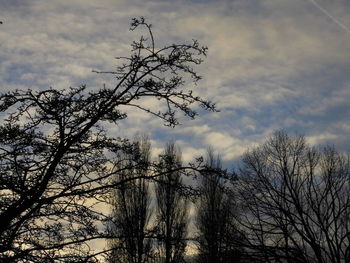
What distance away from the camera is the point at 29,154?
4.84 m

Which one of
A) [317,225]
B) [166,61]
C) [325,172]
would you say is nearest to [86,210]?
[166,61]

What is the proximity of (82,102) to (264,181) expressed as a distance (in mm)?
18008

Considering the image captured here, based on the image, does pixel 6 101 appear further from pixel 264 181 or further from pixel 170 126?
pixel 264 181

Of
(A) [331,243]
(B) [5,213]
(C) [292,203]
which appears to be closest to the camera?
(B) [5,213]

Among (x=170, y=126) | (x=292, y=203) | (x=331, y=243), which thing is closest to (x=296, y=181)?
(x=292, y=203)

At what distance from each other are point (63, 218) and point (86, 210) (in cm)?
28

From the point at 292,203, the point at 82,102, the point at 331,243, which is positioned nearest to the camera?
the point at 82,102

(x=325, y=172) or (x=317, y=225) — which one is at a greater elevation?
(x=325, y=172)

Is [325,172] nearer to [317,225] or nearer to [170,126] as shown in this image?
[317,225]

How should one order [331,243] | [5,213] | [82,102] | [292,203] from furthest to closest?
[292,203] < [331,243] < [82,102] < [5,213]

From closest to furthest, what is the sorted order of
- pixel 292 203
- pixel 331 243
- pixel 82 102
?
pixel 82 102, pixel 331 243, pixel 292 203

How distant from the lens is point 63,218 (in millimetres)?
4766

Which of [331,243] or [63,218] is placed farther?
[331,243]

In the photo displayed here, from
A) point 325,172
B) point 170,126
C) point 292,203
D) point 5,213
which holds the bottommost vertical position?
point 5,213
